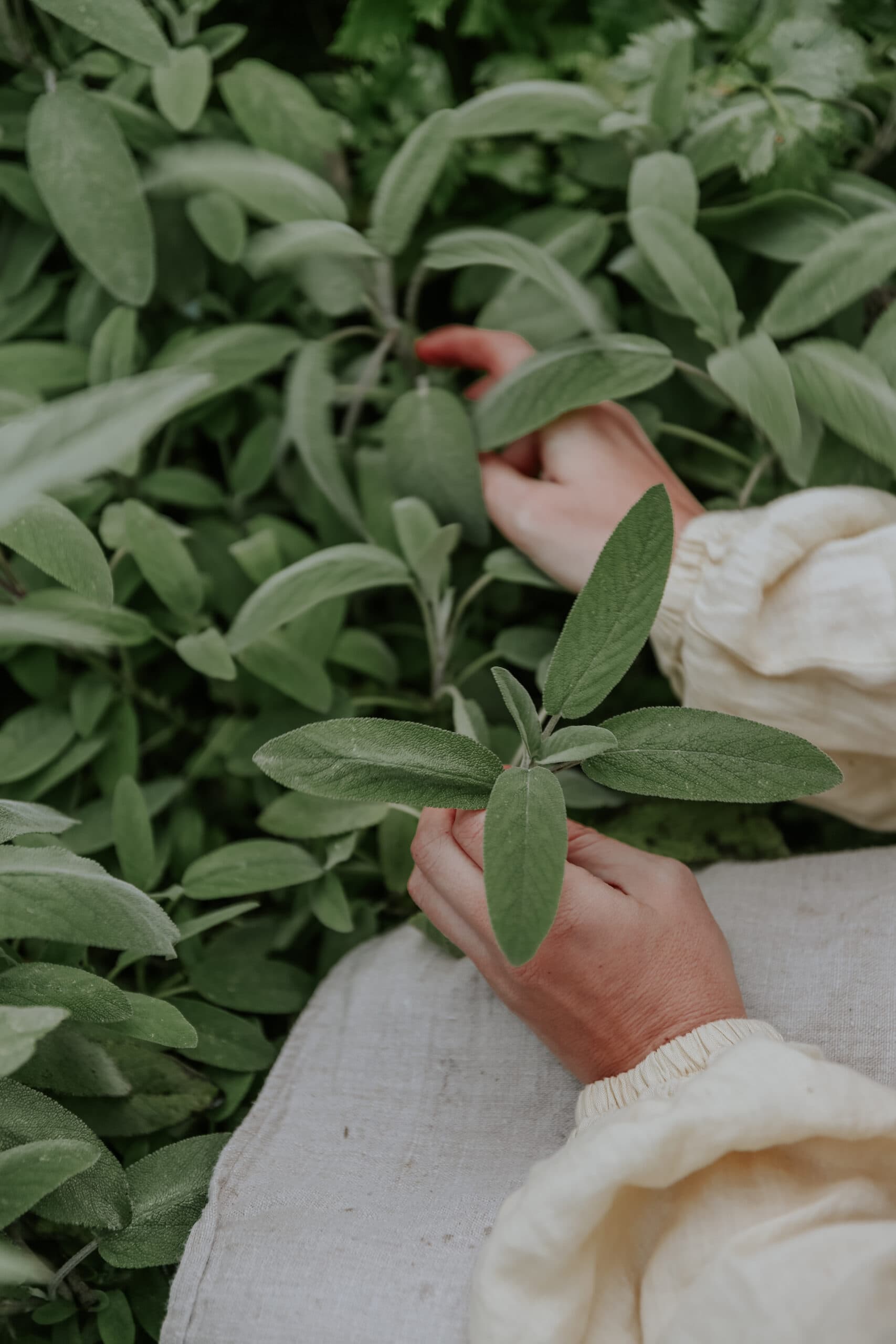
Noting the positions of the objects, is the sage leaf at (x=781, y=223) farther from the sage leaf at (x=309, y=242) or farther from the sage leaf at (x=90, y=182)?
the sage leaf at (x=90, y=182)

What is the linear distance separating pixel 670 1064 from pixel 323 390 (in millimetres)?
584

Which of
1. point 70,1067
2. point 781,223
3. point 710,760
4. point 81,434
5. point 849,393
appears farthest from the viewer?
point 781,223

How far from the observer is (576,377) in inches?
31.1

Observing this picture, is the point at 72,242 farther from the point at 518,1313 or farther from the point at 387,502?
the point at 518,1313

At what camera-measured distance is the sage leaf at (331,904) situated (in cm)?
77

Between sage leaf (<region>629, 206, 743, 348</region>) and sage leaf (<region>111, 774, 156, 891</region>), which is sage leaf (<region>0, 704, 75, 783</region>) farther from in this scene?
sage leaf (<region>629, 206, 743, 348</region>)

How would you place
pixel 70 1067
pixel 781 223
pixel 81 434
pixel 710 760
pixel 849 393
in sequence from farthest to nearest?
pixel 781 223, pixel 849 393, pixel 70 1067, pixel 710 760, pixel 81 434

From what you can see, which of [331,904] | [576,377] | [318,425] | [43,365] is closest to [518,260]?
[576,377]

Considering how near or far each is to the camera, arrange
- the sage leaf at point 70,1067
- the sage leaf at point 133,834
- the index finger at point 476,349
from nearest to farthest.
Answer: the sage leaf at point 70,1067, the sage leaf at point 133,834, the index finger at point 476,349

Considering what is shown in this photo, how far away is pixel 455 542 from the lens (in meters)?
0.80

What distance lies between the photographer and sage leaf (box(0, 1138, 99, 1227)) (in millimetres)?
492

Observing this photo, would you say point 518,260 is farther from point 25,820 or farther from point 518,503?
point 25,820

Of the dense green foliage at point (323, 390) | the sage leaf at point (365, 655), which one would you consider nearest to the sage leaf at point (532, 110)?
the dense green foliage at point (323, 390)

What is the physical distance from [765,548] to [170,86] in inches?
23.3
